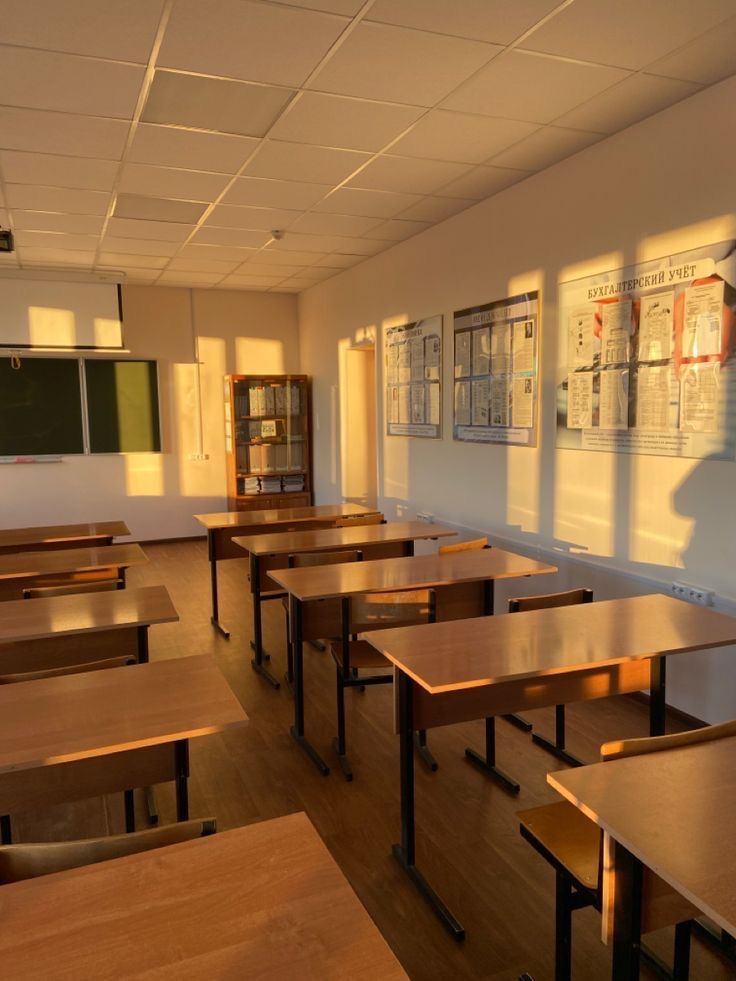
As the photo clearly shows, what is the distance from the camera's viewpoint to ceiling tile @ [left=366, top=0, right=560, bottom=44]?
250 centimetres

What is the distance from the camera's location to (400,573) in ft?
11.6

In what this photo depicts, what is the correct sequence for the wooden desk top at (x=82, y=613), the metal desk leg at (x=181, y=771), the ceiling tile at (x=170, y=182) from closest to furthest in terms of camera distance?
1. the metal desk leg at (x=181, y=771)
2. the wooden desk top at (x=82, y=613)
3. the ceiling tile at (x=170, y=182)

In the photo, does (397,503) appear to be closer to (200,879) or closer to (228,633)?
(228,633)

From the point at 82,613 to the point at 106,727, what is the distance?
119 centimetres

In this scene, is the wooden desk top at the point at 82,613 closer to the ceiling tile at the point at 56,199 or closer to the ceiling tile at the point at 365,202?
the ceiling tile at the point at 56,199

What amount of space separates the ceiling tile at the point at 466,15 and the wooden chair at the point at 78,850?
2.62 m

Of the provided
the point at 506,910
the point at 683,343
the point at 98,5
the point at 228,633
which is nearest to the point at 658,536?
the point at 683,343

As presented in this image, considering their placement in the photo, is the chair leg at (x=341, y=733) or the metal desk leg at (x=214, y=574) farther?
the metal desk leg at (x=214, y=574)

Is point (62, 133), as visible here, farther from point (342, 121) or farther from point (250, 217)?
point (250, 217)

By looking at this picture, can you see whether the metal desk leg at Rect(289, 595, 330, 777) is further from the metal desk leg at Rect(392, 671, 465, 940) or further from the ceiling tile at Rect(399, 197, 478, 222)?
the ceiling tile at Rect(399, 197, 478, 222)

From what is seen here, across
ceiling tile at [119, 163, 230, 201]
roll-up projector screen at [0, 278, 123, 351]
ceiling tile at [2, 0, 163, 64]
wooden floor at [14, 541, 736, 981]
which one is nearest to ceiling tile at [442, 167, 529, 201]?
ceiling tile at [119, 163, 230, 201]

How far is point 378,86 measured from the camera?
314 cm

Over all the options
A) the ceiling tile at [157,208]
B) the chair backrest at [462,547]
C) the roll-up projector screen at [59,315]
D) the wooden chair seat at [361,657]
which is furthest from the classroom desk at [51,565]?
the roll-up projector screen at [59,315]

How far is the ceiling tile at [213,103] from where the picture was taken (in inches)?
122
